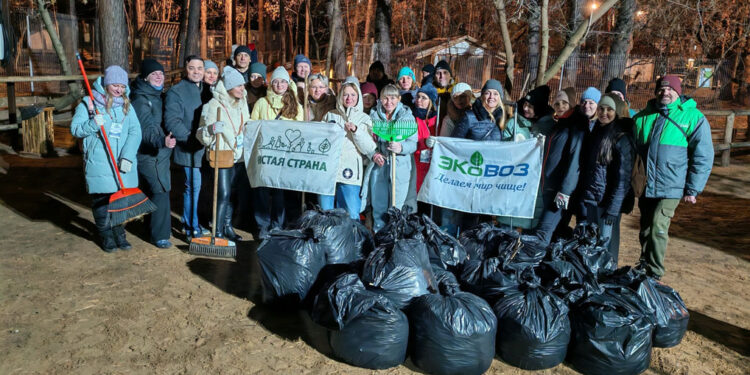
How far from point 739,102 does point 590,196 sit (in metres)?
19.7

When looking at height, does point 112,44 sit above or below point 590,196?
above

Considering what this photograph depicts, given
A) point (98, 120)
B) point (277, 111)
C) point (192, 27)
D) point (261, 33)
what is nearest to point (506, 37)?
point (277, 111)

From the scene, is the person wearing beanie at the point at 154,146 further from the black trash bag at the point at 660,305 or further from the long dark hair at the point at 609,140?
the black trash bag at the point at 660,305

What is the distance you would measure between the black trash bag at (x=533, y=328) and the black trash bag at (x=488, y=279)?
184 mm

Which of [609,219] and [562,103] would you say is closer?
[609,219]

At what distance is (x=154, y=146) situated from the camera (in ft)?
19.9

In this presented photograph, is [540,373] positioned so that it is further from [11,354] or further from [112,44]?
[112,44]

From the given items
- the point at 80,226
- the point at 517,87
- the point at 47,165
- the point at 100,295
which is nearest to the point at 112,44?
the point at 47,165

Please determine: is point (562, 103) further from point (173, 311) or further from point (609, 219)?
point (173, 311)

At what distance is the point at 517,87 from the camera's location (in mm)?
19594

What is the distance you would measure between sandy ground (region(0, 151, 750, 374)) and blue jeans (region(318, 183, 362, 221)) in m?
0.98

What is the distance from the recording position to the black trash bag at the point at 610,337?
12.4ft

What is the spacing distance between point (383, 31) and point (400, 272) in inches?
609

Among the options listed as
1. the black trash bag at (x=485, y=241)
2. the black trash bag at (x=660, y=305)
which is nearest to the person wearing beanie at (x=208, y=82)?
the black trash bag at (x=485, y=241)
